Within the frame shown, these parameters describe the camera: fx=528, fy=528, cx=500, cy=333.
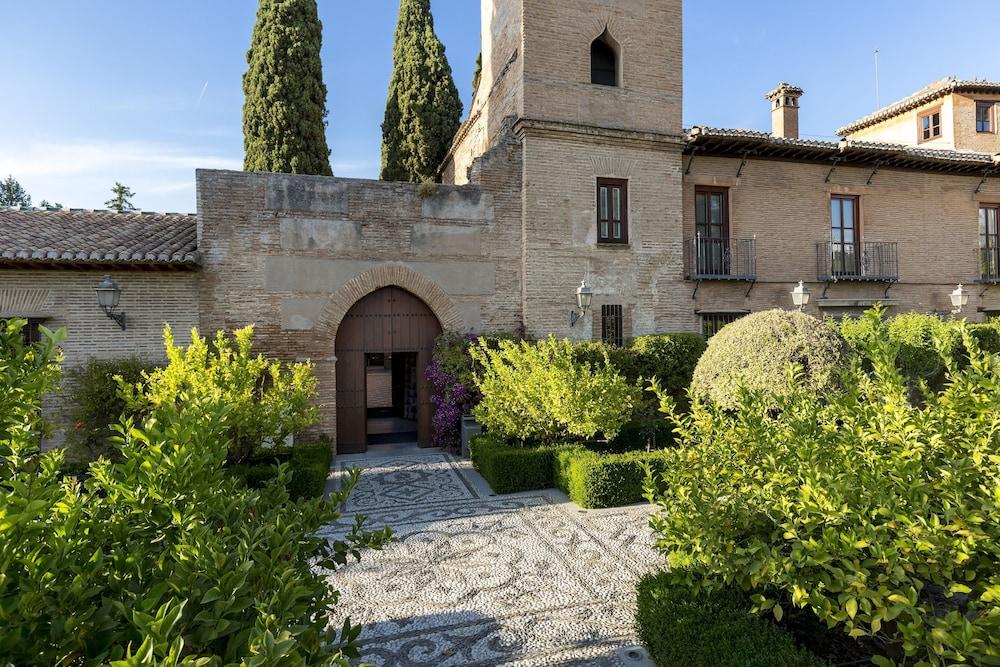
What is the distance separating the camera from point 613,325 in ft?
40.7

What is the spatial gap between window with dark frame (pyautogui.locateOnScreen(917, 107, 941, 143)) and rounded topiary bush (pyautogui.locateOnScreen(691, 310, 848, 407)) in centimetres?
1709

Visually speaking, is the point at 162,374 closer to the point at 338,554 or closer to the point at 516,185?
the point at 338,554

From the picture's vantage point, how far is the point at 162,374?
7766mm

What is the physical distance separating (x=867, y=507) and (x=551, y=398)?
5.41 meters

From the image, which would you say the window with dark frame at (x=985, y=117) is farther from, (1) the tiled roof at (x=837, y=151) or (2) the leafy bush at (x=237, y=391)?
(2) the leafy bush at (x=237, y=391)

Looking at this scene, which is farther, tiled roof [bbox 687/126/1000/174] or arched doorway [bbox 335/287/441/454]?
tiled roof [bbox 687/126/1000/174]

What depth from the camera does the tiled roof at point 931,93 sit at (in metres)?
18.6

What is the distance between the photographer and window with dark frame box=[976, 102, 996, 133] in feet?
62.2

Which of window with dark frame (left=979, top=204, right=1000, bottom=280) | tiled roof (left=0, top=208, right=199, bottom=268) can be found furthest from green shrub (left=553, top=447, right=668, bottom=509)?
window with dark frame (left=979, top=204, right=1000, bottom=280)

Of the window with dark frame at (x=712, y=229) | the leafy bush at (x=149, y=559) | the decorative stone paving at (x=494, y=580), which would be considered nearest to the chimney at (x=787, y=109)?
the window with dark frame at (x=712, y=229)

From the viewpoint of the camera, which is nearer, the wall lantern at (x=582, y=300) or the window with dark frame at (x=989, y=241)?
the wall lantern at (x=582, y=300)

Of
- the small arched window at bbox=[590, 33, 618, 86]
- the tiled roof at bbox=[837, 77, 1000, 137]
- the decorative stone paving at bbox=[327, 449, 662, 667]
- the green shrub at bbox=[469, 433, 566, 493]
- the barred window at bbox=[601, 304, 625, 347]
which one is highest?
the tiled roof at bbox=[837, 77, 1000, 137]

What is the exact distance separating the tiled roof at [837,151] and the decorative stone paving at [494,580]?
32.4ft

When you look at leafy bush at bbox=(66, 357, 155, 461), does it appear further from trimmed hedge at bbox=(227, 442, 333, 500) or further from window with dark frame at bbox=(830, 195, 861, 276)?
window with dark frame at bbox=(830, 195, 861, 276)
